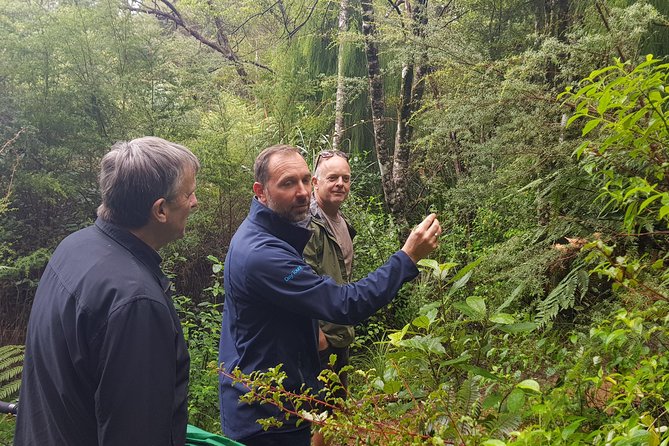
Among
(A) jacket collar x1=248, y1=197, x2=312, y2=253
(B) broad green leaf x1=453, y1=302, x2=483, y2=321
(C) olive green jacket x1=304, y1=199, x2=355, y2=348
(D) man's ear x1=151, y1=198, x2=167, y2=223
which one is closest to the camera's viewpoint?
(B) broad green leaf x1=453, y1=302, x2=483, y2=321

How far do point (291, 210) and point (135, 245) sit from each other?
97cm

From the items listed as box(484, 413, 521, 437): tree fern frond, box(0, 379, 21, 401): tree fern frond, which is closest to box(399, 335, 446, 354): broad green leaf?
box(484, 413, 521, 437): tree fern frond

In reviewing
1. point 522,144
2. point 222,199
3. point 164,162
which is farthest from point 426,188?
point 164,162

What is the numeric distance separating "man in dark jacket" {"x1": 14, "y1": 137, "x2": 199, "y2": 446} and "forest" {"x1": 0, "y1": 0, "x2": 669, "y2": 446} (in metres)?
0.32

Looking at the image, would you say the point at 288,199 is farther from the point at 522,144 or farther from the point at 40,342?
the point at 522,144

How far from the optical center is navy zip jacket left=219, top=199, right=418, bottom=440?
91.4 inches

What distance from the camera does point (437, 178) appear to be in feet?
24.6

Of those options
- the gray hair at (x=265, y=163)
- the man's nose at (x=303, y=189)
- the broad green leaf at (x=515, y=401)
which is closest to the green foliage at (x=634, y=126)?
the broad green leaf at (x=515, y=401)

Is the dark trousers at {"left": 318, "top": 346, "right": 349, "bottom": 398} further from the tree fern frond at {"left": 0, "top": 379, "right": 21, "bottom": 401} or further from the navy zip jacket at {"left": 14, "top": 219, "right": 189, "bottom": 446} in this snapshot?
the tree fern frond at {"left": 0, "top": 379, "right": 21, "bottom": 401}

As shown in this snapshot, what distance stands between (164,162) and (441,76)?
19.0ft

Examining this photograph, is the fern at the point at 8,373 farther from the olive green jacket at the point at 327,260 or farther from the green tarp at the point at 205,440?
the green tarp at the point at 205,440

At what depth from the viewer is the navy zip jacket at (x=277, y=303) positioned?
232 cm

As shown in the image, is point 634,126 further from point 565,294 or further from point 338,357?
point 338,357

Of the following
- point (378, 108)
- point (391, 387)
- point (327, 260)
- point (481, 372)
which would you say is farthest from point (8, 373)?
point (378, 108)
